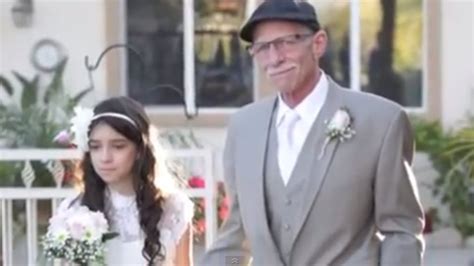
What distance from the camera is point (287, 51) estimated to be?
298cm

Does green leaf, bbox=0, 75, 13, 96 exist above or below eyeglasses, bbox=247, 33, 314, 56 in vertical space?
below

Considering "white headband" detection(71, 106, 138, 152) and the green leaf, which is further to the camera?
the green leaf

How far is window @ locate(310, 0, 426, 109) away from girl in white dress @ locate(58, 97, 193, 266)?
17.3 ft

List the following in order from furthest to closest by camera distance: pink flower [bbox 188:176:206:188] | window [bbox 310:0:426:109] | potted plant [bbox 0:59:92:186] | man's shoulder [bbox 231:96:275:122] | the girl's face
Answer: window [bbox 310:0:426:109] → potted plant [bbox 0:59:92:186] → pink flower [bbox 188:176:206:188] → the girl's face → man's shoulder [bbox 231:96:275:122]

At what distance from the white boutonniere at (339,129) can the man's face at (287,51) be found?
0.13 metres

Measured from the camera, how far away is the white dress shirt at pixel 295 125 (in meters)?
3.03

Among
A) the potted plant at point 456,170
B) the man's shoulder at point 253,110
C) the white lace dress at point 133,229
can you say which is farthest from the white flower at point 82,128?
the potted plant at point 456,170

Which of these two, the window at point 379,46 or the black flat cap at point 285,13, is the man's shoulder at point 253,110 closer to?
the black flat cap at point 285,13

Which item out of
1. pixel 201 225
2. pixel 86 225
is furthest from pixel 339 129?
pixel 201 225

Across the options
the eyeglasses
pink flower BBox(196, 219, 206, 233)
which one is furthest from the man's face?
pink flower BBox(196, 219, 206, 233)

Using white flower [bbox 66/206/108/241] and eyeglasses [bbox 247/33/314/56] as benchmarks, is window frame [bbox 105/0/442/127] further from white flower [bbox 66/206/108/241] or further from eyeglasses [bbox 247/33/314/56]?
eyeglasses [bbox 247/33/314/56]

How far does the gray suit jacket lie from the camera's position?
296 centimetres

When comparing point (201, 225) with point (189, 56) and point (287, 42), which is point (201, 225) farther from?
point (287, 42)

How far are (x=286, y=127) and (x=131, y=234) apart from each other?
4.69ft
